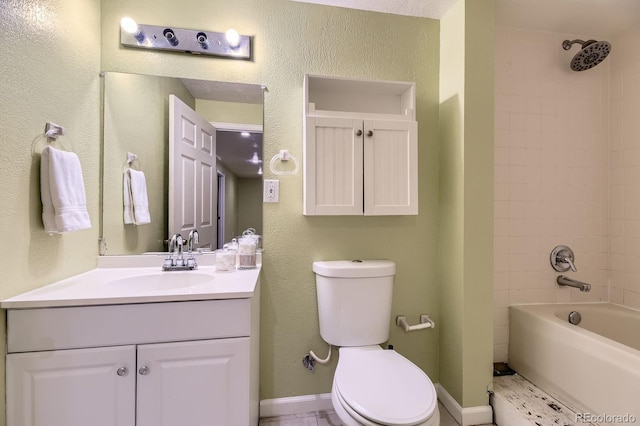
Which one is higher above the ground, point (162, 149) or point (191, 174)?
point (162, 149)

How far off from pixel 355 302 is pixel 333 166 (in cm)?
70

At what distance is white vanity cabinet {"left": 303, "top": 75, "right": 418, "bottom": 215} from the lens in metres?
1.45

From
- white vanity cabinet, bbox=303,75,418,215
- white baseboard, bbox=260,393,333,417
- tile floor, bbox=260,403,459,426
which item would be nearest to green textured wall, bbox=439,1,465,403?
tile floor, bbox=260,403,459,426

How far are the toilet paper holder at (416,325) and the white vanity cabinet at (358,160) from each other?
0.63 m

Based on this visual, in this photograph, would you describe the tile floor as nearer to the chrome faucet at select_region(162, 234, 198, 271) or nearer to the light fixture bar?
the chrome faucet at select_region(162, 234, 198, 271)

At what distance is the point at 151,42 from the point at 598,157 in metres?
2.81

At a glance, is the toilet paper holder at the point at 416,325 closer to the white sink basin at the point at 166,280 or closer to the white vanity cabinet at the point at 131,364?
the white vanity cabinet at the point at 131,364

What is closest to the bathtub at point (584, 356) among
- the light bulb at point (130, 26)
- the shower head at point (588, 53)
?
the shower head at point (588, 53)

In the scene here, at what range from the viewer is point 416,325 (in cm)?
160

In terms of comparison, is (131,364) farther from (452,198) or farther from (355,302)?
(452,198)

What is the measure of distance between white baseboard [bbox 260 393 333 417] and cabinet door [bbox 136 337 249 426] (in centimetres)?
53

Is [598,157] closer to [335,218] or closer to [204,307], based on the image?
[335,218]

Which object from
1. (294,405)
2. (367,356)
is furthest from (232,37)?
(294,405)

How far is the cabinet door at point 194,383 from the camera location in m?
1.01
